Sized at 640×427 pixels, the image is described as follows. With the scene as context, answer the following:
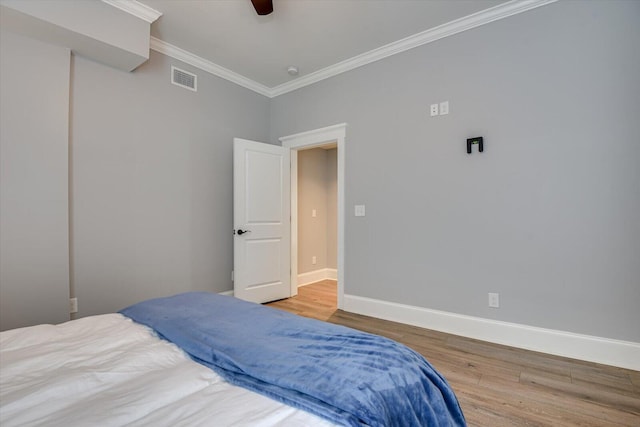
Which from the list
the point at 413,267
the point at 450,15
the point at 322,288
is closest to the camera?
the point at 450,15

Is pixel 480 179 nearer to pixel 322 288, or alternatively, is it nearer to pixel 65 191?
pixel 322 288

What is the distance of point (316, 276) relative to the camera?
16.7ft

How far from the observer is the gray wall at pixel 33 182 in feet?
7.15

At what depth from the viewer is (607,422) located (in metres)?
1.56

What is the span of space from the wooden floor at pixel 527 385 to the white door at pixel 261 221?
1675 mm

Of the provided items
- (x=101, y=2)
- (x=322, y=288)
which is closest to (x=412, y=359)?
(x=101, y=2)

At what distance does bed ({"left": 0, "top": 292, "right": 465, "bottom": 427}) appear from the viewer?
2.41 ft

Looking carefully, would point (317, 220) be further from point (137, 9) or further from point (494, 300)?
point (137, 9)

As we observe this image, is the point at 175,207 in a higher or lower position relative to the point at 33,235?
higher

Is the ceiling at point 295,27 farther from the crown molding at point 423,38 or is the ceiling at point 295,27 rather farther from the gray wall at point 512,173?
the gray wall at point 512,173

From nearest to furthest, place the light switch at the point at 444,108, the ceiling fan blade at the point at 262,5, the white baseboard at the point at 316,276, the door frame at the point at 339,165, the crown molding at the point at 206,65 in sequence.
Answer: the ceiling fan blade at the point at 262,5 → the light switch at the point at 444,108 → the crown molding at the point at 206,65 → the door frame at the point at 339,165 → the white baseboard at the point at 316,276

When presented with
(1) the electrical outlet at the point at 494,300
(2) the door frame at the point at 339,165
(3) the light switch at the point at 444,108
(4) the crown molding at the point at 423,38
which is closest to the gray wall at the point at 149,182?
(2) the door frame at the point at 339,165

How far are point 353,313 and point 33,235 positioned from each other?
2935 mm

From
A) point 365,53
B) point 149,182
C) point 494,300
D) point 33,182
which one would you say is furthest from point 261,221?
point 494,300
